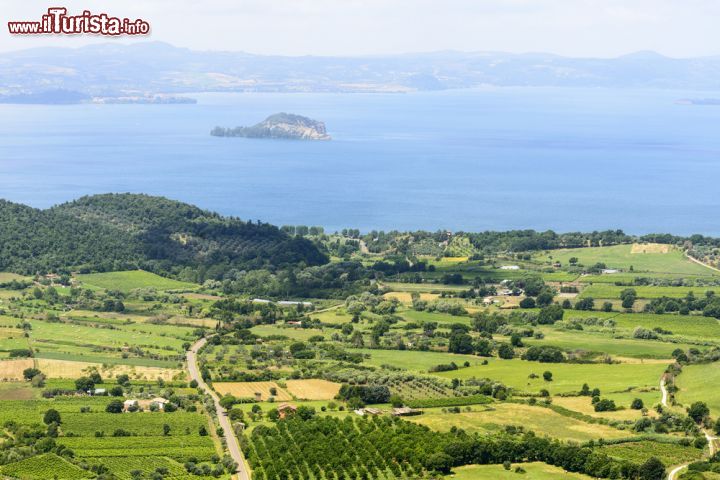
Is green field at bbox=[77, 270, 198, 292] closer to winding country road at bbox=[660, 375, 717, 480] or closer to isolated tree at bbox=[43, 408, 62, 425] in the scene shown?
isolated tree at bbox=[43, 408, 62, 425]

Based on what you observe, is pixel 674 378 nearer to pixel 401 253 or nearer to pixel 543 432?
pixel 543 432

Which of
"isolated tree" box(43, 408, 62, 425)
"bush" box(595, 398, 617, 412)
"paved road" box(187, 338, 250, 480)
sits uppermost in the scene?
"bush" box(595, 398, 617, 412)

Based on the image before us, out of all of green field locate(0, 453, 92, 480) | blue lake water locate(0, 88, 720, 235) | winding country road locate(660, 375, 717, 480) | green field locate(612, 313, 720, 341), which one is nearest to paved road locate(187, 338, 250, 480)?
green field locate(0, 453, 92, 480)

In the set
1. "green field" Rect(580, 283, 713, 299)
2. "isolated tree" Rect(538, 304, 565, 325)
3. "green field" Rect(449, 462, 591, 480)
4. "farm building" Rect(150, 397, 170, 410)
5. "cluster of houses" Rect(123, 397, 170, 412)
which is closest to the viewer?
"green field" Rect(449, 462, 591, 480)

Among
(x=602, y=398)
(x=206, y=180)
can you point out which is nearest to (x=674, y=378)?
(x=602, y=398)

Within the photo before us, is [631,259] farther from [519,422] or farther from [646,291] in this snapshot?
[519,422]

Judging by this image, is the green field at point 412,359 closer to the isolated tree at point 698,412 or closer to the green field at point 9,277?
the isolated tree at point 698,412

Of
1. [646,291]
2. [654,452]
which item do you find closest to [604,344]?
[646,291]
